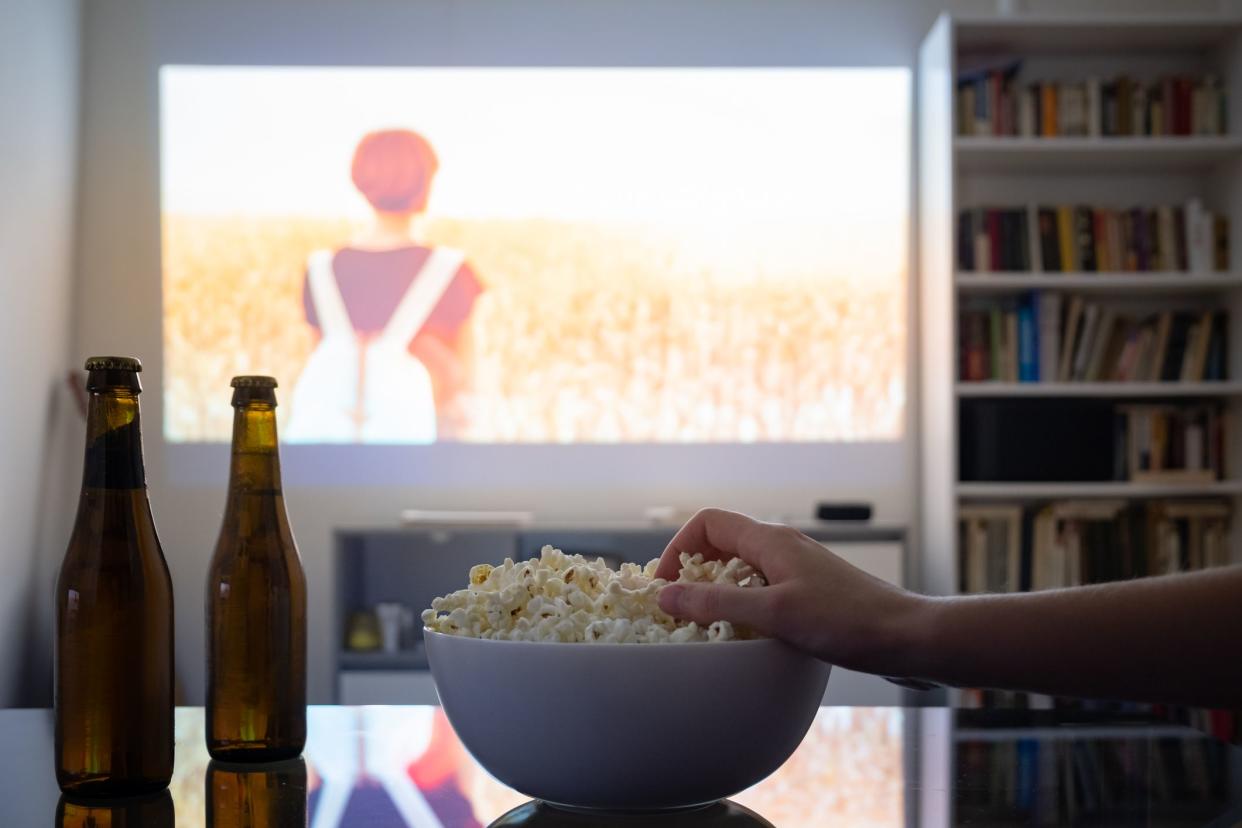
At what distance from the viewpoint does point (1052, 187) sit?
412cm

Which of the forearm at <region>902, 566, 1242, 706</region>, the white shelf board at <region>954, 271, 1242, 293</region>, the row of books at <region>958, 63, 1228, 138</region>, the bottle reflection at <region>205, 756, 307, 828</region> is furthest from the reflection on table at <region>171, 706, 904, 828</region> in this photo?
the row of books at <region>958, 63, 1228, 138</region>

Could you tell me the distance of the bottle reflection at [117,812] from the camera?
73 cm

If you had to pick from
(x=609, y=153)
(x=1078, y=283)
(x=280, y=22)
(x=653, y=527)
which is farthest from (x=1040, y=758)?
(x=280, y=22)

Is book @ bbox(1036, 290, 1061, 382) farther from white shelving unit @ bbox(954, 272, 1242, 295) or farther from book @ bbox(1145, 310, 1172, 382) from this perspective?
book @ bbox(1145, 310, 1172, 382)

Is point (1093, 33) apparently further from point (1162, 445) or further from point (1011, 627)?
point (1011, 627)

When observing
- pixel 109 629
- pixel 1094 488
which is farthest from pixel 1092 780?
pixel 1094 488

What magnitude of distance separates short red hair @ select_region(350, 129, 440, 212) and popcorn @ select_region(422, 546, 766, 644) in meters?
3.44

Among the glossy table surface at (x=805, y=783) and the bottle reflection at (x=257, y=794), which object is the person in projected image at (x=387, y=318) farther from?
the bottle reflection at (x=257, y=794)

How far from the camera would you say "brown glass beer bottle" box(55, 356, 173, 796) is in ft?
2.63

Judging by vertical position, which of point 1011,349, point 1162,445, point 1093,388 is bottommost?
point 1162,445

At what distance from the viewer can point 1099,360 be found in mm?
3910

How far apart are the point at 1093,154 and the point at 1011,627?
3.52 m

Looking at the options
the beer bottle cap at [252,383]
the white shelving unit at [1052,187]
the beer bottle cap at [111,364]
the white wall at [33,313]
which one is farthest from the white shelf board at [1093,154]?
the beer bottle cap at [111,364]

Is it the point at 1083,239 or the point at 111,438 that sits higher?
the point at 1083,239
